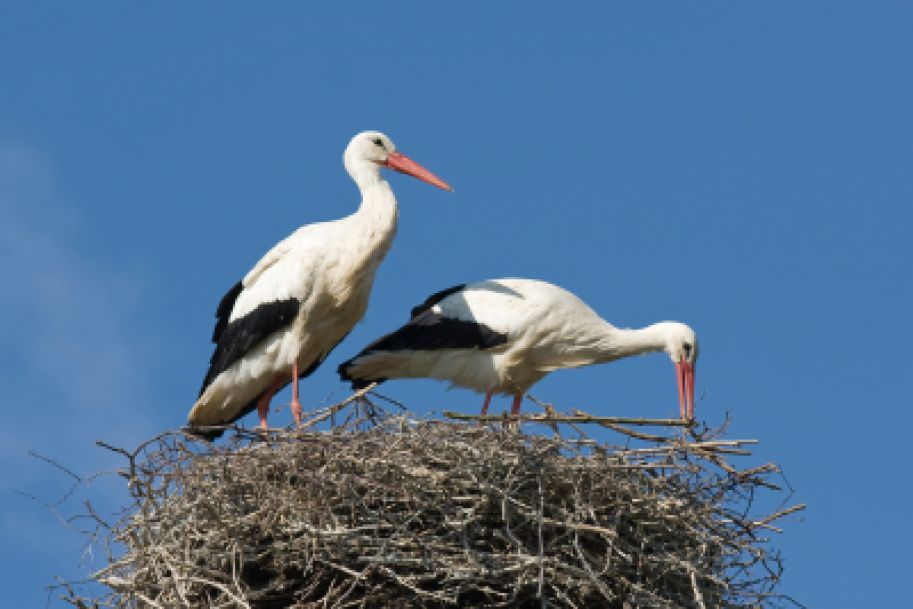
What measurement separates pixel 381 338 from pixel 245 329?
2.92 feet

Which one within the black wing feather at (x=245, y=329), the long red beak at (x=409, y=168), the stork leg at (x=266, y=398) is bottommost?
the stork leg at (x=266, y=398)

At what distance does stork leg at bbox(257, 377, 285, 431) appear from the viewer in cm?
1084

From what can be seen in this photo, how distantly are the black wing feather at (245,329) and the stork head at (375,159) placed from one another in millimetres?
983

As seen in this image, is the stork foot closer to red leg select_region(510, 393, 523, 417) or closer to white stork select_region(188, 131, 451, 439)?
white stork select_region(188, 131, 451, 439)

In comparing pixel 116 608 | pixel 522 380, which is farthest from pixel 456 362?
pixel 116 608

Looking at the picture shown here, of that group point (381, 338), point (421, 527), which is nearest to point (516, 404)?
point (381, 338)

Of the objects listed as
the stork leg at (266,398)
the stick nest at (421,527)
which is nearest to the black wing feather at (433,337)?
the stork leg at (266,398)

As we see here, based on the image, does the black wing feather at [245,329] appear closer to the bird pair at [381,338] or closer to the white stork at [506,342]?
→ the bird pair at [381,338]

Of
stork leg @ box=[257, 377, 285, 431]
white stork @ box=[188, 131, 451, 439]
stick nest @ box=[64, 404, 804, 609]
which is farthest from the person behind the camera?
stork leg @ box=[257, 377, 285, 431]

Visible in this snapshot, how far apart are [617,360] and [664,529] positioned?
3.17 meters

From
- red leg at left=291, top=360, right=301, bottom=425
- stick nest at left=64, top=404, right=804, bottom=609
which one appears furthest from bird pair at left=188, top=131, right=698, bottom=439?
stick nest at left=64, top=404, right=804, bottom=609

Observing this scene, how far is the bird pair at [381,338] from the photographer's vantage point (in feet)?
34.1

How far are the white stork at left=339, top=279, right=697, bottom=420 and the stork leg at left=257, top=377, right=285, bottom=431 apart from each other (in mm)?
441

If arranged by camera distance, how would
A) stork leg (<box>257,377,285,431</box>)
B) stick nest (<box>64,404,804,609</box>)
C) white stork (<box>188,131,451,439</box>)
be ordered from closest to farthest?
1. stick nest (<box>64,404,804,609</box>)
2. white stork (<box>188,131,451,439</box>)
3. stork leg (<box>257,377,285,431</box>)
